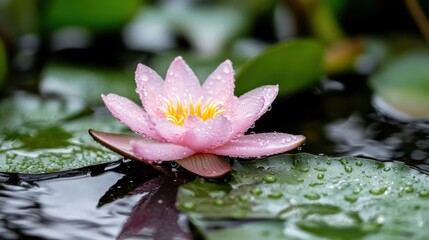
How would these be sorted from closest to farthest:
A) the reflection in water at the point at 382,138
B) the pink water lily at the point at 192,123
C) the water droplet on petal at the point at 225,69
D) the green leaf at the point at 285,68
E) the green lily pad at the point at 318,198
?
the green lily pad at the point at 318,198 → the pink water lily at the point at 192,123 → the water droplet on petal at the point at 225,69 → the reflection in water at the point at 382,138 → the green leaf at the point at 285,68

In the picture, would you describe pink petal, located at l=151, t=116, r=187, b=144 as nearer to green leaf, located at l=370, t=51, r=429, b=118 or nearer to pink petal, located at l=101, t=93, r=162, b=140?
pink petal, located at l=101, t=93, r=162, b=140

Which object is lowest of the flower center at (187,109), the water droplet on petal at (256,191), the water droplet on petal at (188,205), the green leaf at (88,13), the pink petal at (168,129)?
the water droplet on petal at (256,191)

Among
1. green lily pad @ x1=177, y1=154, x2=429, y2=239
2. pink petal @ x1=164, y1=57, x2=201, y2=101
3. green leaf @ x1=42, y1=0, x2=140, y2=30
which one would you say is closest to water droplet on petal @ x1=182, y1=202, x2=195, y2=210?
green lily pad @ x1=177, y1=154, x2=429, y2=239

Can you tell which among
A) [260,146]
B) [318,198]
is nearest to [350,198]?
[318,198]

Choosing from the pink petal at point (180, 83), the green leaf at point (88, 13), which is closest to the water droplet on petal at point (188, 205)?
the pink petal at point (180, 83)

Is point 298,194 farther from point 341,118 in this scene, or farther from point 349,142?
point 341,118

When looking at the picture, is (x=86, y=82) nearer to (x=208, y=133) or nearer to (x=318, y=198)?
(x=208, y=133)

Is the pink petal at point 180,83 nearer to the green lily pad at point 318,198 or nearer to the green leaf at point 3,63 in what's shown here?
the green lily pad at point 318,198
